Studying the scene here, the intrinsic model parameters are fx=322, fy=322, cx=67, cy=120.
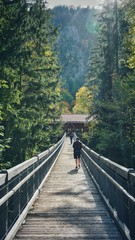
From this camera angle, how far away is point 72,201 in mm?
8891

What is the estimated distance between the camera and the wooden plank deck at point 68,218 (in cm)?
567

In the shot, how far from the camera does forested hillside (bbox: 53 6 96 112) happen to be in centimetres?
14165

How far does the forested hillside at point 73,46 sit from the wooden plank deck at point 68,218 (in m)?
110

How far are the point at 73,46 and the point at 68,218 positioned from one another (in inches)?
6413

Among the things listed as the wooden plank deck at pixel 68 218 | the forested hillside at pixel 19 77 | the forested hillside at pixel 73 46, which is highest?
the forested hillside at pixel 73 46

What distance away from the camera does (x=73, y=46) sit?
16488 centimetres

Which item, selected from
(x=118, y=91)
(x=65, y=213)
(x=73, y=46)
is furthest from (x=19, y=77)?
(x=73, y=46)

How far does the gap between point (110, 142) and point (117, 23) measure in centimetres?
1264

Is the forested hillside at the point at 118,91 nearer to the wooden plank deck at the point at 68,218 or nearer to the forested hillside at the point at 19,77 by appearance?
the forested hillside at the point at 19,77

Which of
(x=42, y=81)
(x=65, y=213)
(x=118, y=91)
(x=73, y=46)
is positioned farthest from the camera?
(x=73, y=46)

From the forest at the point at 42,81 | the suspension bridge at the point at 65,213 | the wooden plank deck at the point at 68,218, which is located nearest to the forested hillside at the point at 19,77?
the forest at the point at 42,81

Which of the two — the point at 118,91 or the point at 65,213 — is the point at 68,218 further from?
the point at 118,91

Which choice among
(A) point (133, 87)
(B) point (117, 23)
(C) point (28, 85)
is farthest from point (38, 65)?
(B) point (117, 23)

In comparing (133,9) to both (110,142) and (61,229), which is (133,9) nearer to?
(110,142)
